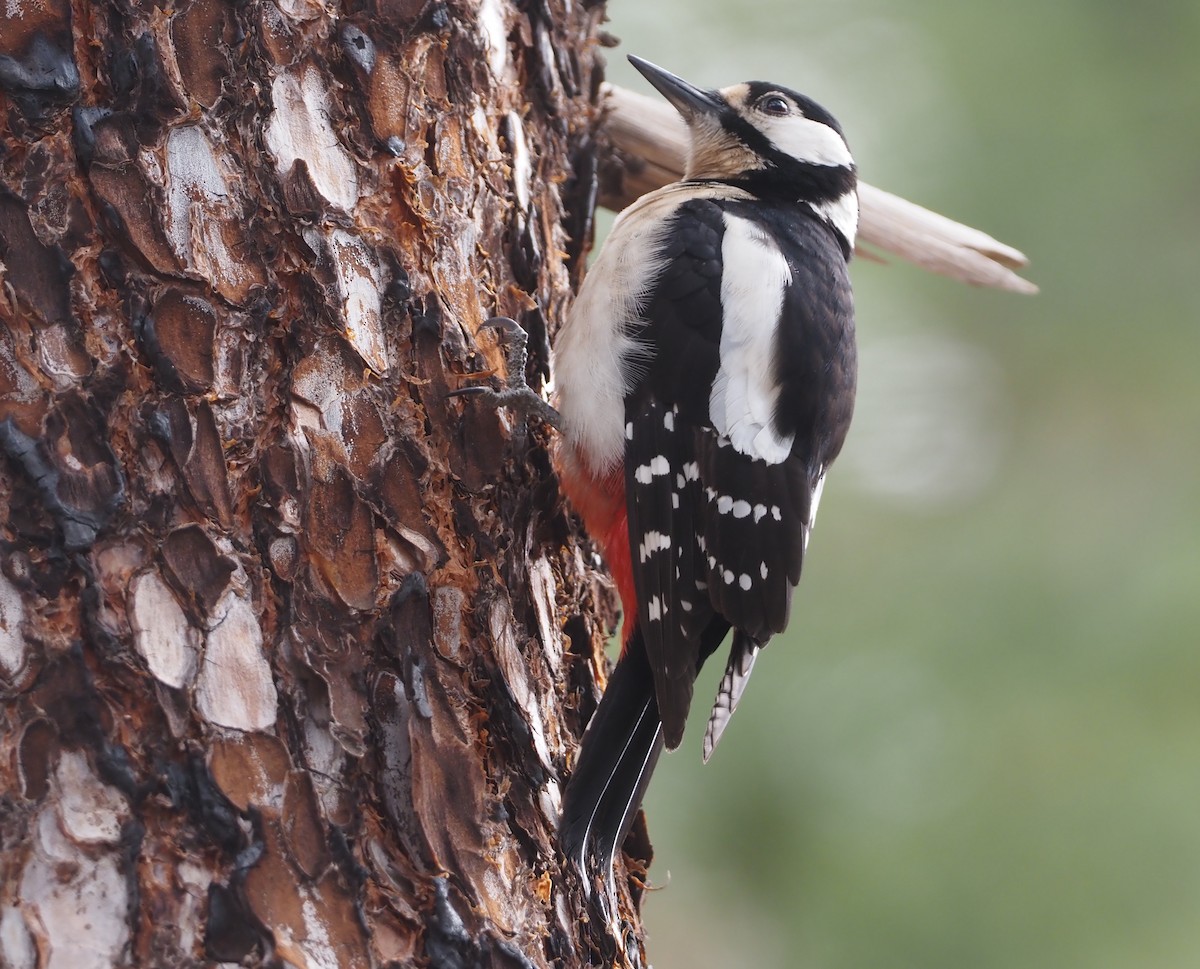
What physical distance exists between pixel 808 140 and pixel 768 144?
92 millimetres

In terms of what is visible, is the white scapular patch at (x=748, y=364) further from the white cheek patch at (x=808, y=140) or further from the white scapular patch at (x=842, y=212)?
the white cheek patch at (x=808, y=140)

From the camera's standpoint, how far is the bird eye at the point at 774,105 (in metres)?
2.79

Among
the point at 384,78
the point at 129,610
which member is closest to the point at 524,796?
the point at 129,610

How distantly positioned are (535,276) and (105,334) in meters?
0.79

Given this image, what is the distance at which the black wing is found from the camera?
2.01m

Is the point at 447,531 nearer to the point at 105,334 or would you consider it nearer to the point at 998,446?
the point at 105,334

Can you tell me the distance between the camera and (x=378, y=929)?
1.32 meters

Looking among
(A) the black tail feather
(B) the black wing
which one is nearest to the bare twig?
(B) the black wing

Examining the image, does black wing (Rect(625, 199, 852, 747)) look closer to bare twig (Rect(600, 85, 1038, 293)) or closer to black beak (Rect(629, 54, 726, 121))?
bare twig (Rect(600, 85, 1038, 293))

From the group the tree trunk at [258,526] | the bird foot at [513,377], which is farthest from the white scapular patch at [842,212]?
the tree trunk at [258,526]

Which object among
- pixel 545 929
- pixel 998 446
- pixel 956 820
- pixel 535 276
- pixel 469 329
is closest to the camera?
pixel 545 929

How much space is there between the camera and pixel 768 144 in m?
2.78

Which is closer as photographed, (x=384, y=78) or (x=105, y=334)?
(x=105, y=334)

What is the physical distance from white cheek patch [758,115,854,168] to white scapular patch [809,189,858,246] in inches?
3.7
